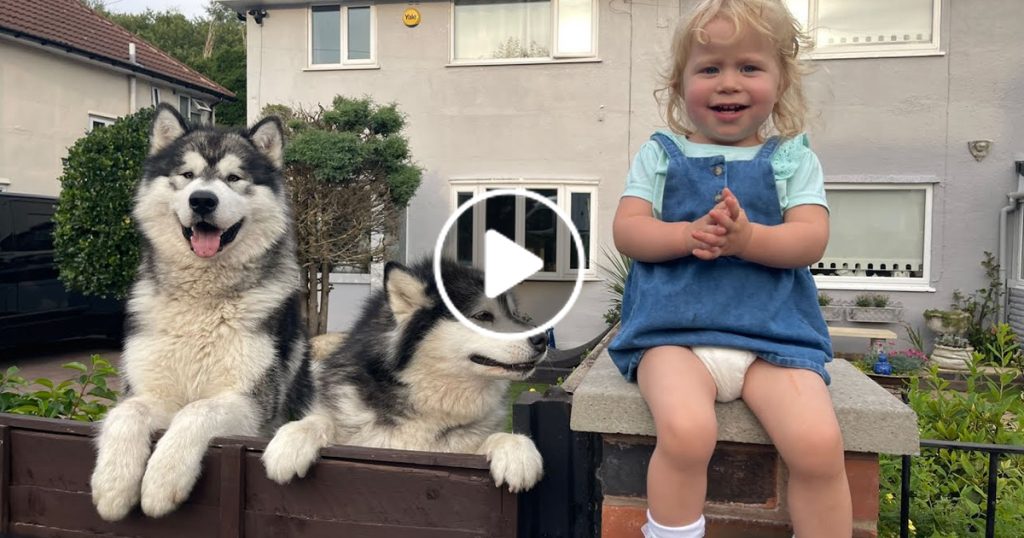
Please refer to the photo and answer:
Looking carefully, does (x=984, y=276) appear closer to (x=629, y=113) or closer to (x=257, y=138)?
(x=629, y=113)

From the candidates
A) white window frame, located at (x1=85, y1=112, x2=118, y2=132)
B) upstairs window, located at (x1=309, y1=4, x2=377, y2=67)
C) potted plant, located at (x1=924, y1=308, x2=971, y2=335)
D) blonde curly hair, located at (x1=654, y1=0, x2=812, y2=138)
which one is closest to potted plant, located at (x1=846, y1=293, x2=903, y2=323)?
potted plant, located at (x1=924, y1=308, x2=971, y2=335)

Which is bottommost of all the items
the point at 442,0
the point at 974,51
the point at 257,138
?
the point at 257,138

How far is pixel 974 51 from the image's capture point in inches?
344

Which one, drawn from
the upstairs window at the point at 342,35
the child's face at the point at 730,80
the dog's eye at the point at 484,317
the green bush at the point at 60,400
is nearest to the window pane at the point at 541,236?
the dog's eye at the point at 484,317

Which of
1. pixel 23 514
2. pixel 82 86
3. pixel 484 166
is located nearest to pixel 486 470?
pixel 23 514

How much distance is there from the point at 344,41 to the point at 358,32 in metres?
0.26

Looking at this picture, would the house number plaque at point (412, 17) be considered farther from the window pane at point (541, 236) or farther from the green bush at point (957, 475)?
the green bush at point (957, 475)

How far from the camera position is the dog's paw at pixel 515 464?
1561 millimetres

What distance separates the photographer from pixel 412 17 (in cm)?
993

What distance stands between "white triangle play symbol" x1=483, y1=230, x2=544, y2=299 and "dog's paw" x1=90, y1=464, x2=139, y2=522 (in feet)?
3.67

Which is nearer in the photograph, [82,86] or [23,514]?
[23,514]

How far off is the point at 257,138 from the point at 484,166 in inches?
300

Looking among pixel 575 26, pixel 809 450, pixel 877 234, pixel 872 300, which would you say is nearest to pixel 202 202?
pixel 809 450

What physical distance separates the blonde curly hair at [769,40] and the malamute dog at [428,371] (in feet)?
2.58
